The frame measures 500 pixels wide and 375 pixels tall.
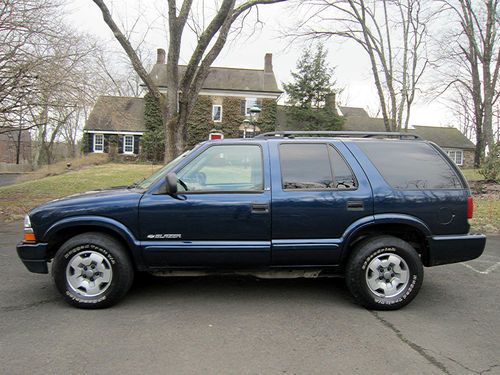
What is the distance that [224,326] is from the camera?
3746 millimetres

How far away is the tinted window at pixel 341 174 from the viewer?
14.0 ft

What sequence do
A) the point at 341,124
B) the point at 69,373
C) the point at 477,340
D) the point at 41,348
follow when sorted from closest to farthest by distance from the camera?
the point at 69,373 → the point at 41,348 → the point at 477,340 → the point at 341,124

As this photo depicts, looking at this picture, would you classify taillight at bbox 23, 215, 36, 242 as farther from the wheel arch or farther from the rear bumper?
the rear bumper

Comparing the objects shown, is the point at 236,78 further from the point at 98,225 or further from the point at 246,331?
the point at 246,331

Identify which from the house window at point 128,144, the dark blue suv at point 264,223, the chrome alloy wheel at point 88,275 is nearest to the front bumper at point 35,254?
the dark blue suv at point 264,223

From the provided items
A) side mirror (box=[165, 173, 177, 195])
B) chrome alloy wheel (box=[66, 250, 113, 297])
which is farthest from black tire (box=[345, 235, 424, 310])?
chrome alloy wheel (box=[66, 250, 113, 297])

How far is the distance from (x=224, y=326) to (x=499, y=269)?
4.53 metres

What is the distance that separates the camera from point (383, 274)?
419 cm

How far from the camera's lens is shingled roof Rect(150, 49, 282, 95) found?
37.2 meters

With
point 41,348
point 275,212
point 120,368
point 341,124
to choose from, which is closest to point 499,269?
point 275,212

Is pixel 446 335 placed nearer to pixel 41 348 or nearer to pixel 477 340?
pixel 477 340

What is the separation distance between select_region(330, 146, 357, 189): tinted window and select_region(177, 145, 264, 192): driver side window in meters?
0.83

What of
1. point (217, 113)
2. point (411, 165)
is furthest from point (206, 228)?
point (217, 113)

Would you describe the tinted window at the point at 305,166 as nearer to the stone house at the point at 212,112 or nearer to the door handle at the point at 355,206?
the door handle at the point at 355,206
